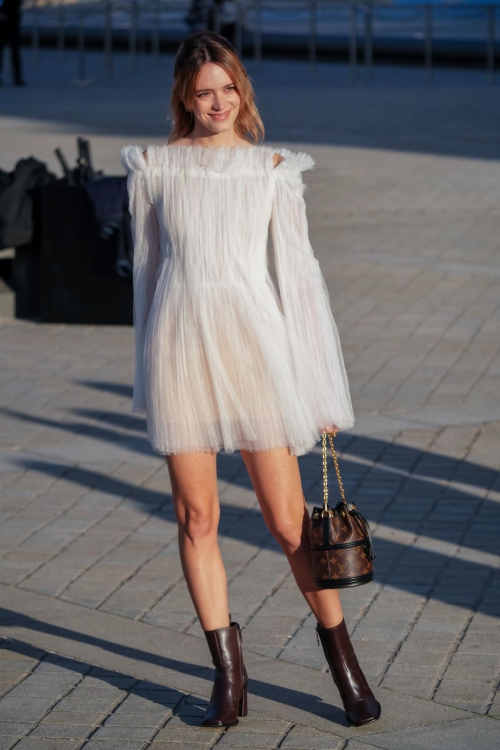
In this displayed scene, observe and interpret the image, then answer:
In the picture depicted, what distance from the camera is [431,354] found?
8.59 meters

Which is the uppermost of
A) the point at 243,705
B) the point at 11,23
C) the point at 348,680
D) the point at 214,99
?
the point at 214,99

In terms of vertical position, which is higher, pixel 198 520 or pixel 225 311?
pixel 225 311

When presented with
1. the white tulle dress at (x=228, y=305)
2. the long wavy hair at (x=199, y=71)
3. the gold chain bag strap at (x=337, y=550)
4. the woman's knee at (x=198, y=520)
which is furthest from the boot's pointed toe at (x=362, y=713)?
the long wavy hair at (x=199, y=71)

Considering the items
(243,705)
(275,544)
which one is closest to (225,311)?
(243,705)

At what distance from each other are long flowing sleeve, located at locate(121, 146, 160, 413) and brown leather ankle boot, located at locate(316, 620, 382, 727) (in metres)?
0.85

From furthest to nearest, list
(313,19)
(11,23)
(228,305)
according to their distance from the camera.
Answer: (313,19), (11,23), (228,305)

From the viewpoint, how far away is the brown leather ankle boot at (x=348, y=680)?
3.84 m

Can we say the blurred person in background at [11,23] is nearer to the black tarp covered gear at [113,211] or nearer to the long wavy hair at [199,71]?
the black tarp covered gear at [113,211]

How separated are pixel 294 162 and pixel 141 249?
494 mm

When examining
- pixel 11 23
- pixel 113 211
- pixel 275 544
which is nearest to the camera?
pixel 275 544

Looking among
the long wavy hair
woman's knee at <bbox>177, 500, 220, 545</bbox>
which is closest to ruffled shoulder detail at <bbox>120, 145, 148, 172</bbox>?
the long wavy hair

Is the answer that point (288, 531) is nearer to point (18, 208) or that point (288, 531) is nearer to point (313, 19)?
point (18, 208)

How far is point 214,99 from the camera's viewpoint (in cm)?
372

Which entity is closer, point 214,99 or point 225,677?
point 214,99
